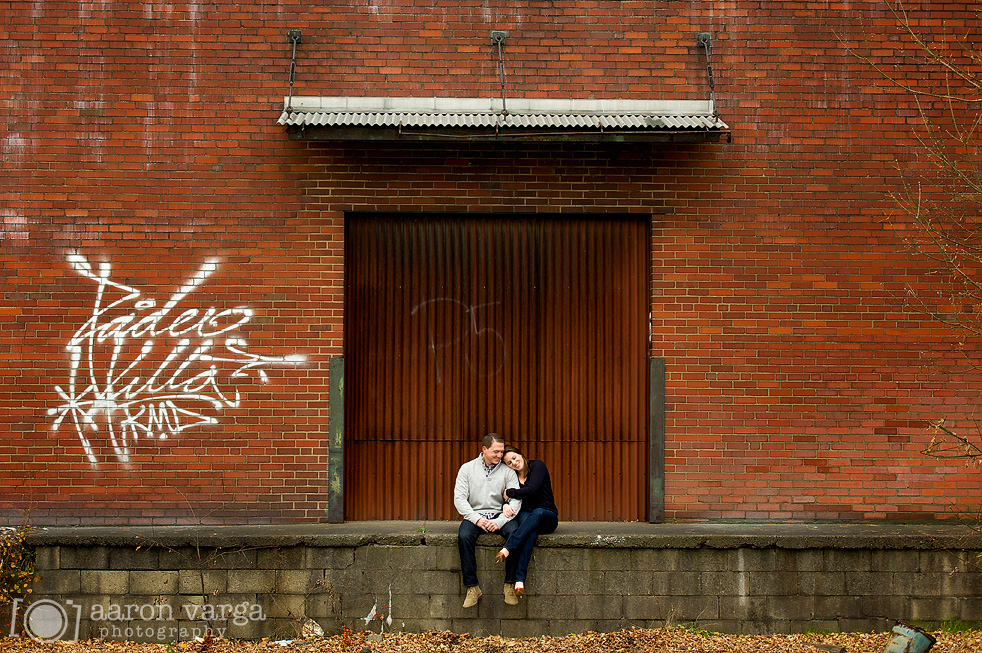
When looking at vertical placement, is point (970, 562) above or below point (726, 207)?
below

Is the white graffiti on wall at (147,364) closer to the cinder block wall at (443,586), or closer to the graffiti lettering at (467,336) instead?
the cinder block wall at (443,586)

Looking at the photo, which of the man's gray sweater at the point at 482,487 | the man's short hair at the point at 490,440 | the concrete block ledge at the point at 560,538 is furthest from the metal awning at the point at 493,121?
the concrete block ledge at the point at 560,538

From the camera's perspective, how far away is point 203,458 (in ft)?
23.8

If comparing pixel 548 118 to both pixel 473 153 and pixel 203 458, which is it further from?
pixel 203 458

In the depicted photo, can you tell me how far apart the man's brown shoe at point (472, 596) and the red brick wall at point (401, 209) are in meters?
1.71

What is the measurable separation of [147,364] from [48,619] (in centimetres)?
226

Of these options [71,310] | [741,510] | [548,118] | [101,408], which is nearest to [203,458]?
[101,408]

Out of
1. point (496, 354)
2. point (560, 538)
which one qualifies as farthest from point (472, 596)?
point (496, 354)

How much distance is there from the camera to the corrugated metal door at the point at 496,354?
752cm

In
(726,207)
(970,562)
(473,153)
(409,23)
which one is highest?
(409,23)

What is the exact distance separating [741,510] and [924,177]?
3589 millimetres

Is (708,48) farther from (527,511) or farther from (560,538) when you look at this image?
(560,538)

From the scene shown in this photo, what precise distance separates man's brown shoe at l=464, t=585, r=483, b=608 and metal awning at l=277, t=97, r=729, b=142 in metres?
3.83

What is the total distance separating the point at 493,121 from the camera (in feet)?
22.3
